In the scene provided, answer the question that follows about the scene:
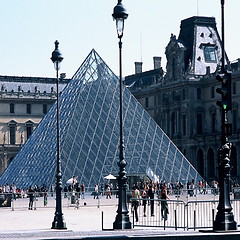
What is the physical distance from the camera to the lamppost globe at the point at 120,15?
831 inches

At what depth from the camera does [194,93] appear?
8175cm

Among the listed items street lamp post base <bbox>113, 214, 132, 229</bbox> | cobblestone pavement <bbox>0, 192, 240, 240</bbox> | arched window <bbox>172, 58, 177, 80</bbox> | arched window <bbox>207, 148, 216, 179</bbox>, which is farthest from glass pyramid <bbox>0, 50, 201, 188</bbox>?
street lamp post base <bbox>113, 214, 132, 229</bbox>

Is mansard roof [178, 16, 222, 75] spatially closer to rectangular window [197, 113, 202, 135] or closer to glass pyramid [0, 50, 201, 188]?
rectangular window [197, 113, 202, 135]

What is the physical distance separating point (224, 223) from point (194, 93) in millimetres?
64202

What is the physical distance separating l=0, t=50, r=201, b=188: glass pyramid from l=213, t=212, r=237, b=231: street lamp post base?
104 feet

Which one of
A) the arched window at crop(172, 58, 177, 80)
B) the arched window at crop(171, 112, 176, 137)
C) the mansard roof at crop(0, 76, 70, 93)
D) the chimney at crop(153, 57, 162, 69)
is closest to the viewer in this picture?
the arched window at crop(172, 58, 177, 80)

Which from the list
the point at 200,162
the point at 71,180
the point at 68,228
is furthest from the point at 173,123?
the point at 68,228

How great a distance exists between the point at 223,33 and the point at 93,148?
1348 inches

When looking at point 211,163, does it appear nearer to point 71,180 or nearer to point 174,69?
point 174,69

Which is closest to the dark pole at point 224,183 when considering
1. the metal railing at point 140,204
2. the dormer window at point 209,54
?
the metal railing at point 140,204

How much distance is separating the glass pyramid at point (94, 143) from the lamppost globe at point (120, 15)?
28.7 meters

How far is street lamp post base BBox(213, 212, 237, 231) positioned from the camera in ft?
58.6

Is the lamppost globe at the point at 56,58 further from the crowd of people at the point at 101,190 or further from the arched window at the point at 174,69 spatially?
the arched window at the point at 174,69

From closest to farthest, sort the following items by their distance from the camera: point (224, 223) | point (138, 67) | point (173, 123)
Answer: point (224, 223) < point (173, 123) < point (138, 67)
